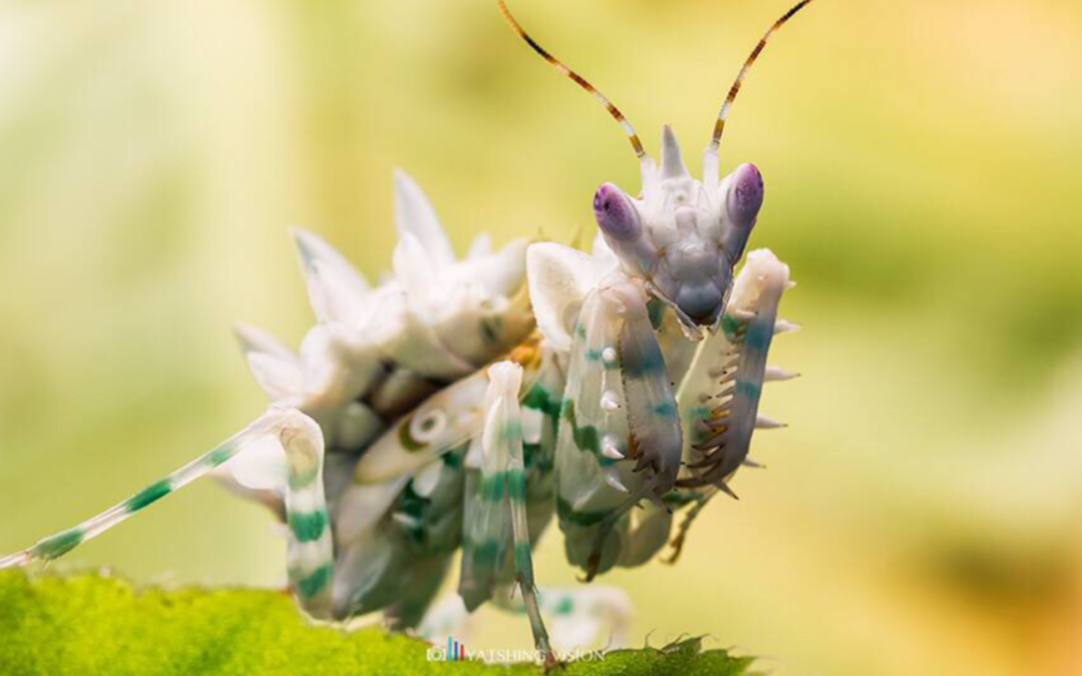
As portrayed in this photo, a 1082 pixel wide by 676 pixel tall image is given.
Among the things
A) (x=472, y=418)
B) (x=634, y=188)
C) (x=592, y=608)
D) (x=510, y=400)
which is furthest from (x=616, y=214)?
(x=634, y=188)

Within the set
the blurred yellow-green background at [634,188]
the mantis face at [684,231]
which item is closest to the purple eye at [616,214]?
the mantis face at [684,231]

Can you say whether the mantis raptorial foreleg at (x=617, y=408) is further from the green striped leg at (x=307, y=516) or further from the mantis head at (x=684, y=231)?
the green striped leg at (x=307, y=516)

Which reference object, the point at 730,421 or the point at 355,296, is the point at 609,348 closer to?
the point at 730,421

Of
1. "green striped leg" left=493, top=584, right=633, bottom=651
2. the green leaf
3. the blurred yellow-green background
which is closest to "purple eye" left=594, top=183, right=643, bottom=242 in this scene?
the green leaf

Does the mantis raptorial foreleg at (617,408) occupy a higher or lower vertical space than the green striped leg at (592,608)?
higher

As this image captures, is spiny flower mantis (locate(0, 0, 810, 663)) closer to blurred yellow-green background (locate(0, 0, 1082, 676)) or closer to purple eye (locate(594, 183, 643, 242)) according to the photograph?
purple eye (locate(594, 183, 643, 242))

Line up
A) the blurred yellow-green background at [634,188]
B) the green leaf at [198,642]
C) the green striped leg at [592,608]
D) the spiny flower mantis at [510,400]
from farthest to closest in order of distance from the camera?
1. the blurred yellow-green background at [634,188]
2. the green striped leg at [592,608]
3. the spiny flower mantis at [510,400]
4. the green leaf at [198,642]
